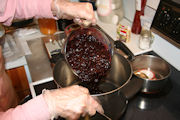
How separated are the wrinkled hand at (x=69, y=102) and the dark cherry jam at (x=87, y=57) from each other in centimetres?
16

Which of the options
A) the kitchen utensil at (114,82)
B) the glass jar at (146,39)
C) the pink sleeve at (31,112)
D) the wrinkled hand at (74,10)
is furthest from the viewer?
the glass jar at (146,39)

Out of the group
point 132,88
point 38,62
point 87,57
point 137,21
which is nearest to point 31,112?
point 87,57

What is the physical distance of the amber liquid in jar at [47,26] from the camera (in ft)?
4.70

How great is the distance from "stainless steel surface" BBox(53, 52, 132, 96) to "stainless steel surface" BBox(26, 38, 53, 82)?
0.42m

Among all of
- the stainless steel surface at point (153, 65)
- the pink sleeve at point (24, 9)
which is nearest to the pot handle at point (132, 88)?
the stainless steel surface at point (153, 65)

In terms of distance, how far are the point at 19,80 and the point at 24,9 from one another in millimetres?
605

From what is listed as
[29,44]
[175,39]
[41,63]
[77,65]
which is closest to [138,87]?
[77,65]

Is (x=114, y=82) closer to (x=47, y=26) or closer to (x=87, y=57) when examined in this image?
(x=87, y=57)

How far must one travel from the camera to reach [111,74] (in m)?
0.96

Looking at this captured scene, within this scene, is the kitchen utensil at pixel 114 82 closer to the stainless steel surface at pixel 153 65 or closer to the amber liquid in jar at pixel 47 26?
the stainless steel surface at pixel 153 65

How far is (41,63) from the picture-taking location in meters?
1.37

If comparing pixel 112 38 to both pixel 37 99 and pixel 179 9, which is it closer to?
pixel 179 9

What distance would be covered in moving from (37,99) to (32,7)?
20.6 inches

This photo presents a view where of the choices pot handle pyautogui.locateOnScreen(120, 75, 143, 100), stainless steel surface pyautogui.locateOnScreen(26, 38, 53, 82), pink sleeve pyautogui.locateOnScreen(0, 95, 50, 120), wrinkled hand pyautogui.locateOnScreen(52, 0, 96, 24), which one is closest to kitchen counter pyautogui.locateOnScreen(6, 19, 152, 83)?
stainless steel surface pyautogui.locateOnScreen(26, 38, 53, 82)
